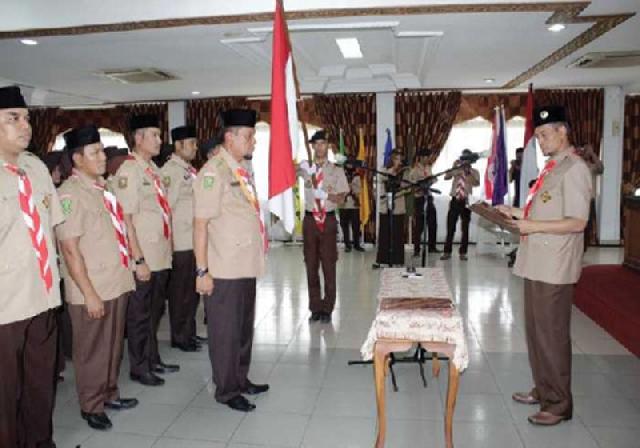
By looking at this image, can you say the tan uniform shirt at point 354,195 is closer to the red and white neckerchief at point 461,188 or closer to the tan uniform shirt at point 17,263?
the red and white neckerchief at point 461,188

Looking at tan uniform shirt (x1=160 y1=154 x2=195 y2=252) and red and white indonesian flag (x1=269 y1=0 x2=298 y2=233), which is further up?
red and white indonesian flag (x1=269 y1=0 x2=298 y2=233)

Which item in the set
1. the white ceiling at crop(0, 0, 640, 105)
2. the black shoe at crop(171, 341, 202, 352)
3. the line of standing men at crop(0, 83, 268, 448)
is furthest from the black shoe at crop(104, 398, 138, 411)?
the white ceiling at crop(0, 0, 640, 105)

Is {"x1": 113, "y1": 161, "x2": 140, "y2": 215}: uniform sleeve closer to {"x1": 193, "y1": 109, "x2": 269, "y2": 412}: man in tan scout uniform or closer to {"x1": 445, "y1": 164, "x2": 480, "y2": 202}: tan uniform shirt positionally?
{"x1": 193, "y1": 109, "x2": 269, "y2": 412}: man in tan scout uniform

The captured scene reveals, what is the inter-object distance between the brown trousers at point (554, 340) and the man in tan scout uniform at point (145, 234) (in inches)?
89.5

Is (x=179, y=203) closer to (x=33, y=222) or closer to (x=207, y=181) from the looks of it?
(x=207, y=181)

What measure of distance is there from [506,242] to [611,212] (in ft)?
6.47

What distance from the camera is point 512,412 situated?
3074mm

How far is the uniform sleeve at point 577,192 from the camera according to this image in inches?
109

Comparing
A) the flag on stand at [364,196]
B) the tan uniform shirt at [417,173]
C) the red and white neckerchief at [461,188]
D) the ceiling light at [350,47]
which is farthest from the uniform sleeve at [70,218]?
the flag on stand at [364,196]

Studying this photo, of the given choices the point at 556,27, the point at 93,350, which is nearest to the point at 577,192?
the point at 93,350

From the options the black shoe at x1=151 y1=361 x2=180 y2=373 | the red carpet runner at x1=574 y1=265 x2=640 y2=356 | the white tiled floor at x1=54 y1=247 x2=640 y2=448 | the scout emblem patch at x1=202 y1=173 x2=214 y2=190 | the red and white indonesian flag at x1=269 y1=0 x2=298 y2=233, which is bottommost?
the white tiled floor at x1=54 y1=247 x2=640 y2=448

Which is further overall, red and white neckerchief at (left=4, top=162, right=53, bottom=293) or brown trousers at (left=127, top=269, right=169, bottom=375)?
brown trousers at (left=127, top=269, right=169, bottom=375)

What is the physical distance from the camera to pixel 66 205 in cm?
271

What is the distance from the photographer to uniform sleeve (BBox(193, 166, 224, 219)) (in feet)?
9.89
